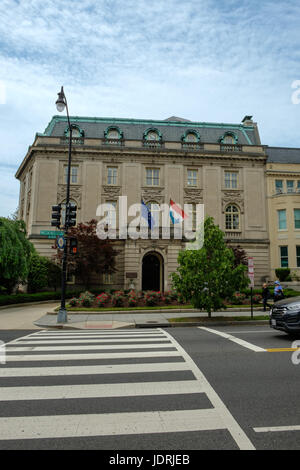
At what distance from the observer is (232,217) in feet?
107

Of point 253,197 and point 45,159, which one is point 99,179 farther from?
point 253,197

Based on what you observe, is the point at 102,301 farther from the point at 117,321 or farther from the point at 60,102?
the point at 60,102

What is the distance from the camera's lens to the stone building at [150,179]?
3112 centimetres

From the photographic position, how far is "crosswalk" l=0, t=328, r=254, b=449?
3949mm


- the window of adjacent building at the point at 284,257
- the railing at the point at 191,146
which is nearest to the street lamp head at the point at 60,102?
the railing at the point at 191,146

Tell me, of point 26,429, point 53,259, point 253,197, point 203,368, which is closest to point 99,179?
point 53,259

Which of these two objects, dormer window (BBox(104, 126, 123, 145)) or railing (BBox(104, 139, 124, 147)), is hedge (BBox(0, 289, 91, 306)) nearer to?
railing (BBox(104, 139, 124, 147))

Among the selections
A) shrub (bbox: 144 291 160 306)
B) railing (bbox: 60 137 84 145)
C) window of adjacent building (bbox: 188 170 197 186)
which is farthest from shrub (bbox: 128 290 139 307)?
railing (bbox: 60 137 84 145)

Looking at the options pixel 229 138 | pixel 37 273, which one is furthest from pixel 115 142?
pixel 37 273

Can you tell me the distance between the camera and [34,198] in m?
31.0

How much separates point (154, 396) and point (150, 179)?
28.5 metres

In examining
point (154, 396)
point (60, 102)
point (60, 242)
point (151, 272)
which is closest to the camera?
point (154, 396)

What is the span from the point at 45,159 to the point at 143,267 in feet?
47.0

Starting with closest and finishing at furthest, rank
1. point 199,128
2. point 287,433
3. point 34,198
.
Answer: point 287,433, point 34,198, point 199,128
